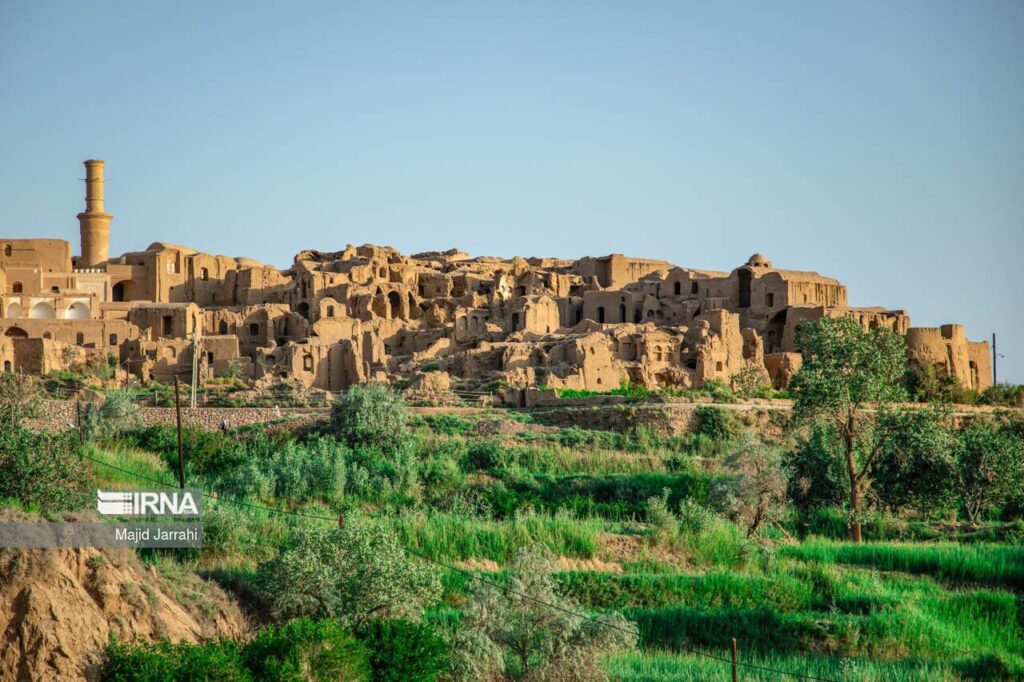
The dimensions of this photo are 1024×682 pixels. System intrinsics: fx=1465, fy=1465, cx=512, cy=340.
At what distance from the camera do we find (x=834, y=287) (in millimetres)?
56594

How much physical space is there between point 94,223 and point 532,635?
46121 millimetres

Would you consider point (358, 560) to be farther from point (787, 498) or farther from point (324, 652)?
point (787, 498)

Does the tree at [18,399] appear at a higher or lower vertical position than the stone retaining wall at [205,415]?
higher

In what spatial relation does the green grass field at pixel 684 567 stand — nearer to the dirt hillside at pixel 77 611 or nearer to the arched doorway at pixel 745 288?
the dirt hillside at pixel 77 611

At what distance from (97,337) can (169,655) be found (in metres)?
33.7

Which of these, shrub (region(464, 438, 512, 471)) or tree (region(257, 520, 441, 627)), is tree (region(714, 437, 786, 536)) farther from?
tree (region(257, 520, 441, 627))

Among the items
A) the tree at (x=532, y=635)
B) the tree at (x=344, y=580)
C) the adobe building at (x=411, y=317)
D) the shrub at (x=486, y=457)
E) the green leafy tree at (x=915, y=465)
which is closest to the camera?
the tree at (x=532, y=635)

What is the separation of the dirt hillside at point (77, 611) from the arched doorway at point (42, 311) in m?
35.5

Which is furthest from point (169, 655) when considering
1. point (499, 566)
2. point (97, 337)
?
point (97, 337)

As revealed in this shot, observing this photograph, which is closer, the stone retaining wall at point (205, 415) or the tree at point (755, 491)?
the tree at point (755, 491)

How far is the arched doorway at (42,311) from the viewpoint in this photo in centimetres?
5359

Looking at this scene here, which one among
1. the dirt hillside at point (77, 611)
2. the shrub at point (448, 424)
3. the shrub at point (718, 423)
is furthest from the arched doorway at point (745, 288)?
the dirt hillside at point (77, 611)

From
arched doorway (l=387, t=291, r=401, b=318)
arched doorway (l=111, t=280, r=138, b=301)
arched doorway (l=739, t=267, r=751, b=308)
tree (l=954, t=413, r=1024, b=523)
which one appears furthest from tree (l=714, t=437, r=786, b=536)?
arched doorway (l=111, t=280, r=138, b=301)

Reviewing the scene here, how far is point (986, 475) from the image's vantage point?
34.2 meters
